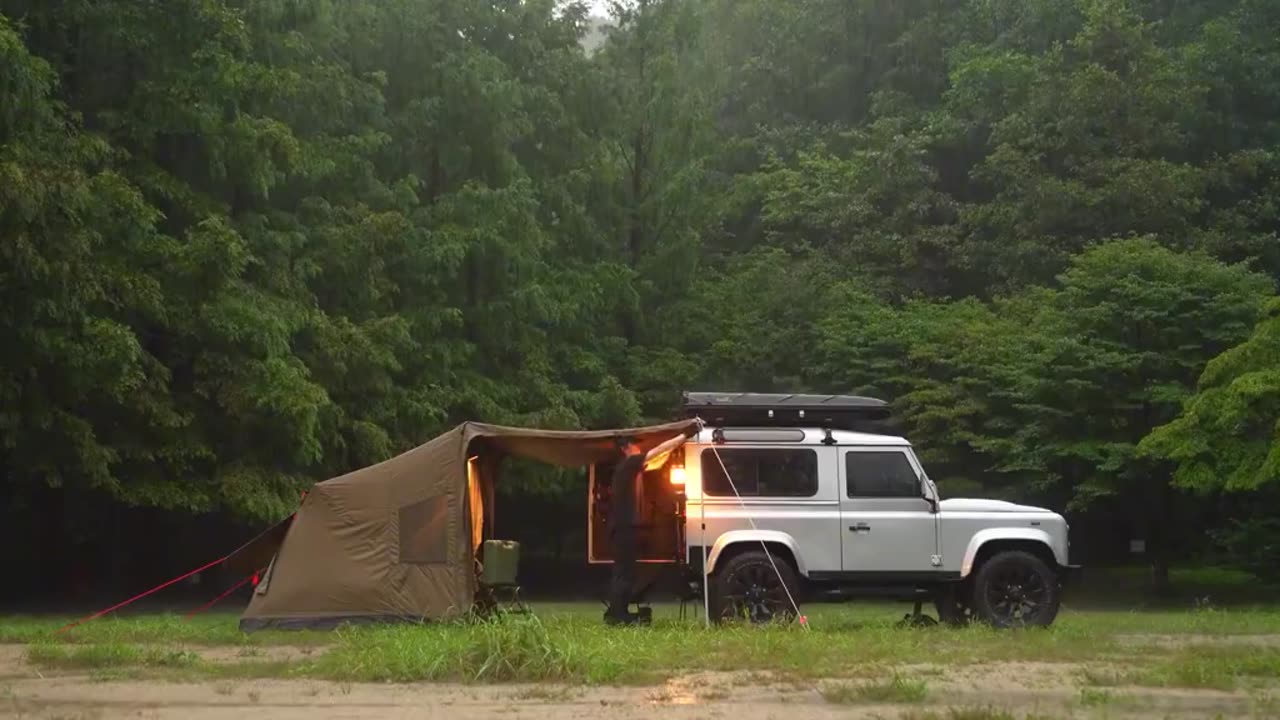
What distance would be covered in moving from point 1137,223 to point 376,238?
18400 mm

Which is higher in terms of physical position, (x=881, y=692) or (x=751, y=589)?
(x=751, y=589)

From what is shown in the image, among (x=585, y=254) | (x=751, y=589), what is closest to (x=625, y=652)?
(x=751, y=589)

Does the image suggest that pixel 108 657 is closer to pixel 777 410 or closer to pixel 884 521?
pixel 777 410

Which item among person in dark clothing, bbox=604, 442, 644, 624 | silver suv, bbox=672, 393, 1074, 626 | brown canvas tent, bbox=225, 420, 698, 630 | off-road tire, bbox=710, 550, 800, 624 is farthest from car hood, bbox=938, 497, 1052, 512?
person in dark clothing, bbox=604, 442, 644, 624

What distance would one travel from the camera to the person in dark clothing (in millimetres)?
14609

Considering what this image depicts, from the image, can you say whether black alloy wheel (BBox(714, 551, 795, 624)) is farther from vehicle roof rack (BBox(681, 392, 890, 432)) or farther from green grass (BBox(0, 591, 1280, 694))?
vehicle roof rack (BBox(681, 392, 890, 432))

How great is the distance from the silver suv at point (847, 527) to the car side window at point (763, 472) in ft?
0.04

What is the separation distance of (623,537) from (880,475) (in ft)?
9.62

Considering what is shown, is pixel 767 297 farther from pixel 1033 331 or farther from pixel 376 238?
pixel 376 238

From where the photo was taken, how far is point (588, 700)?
9.98 meters

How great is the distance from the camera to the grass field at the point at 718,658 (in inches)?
416

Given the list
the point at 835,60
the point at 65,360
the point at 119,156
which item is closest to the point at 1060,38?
the point at 835,60

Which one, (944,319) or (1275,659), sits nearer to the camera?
(1275,659)

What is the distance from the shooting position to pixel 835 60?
150ft
